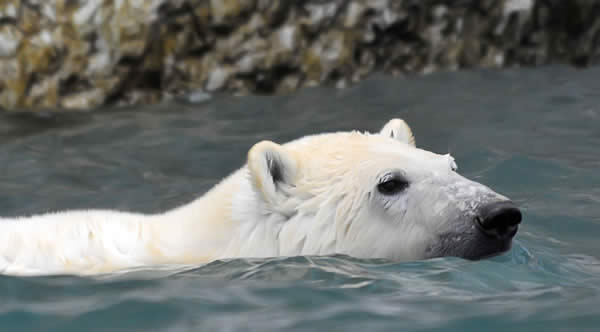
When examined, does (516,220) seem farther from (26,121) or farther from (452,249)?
(26,121)

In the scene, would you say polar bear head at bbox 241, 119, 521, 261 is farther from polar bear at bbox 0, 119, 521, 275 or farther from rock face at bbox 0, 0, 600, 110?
rock face at bbox 0, 0, 600, 110

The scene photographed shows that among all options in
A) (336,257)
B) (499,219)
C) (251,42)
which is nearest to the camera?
(499,219)

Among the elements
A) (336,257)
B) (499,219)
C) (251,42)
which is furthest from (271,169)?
(251,42)

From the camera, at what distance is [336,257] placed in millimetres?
4621

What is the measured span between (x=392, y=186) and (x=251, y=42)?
5658mm

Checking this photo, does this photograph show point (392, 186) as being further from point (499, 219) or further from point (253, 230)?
point (253, 230)

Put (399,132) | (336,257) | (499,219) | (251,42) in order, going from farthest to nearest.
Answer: (251,42) → (399,132) → (336,257) → (499,219)

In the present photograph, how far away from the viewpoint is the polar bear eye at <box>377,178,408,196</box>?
4.69 m

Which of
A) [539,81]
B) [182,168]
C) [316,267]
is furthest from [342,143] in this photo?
[539,81]

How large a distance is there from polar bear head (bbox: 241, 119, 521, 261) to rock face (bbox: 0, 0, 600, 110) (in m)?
5.39

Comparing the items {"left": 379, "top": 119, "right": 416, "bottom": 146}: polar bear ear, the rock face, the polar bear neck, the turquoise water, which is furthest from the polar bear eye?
the rock face

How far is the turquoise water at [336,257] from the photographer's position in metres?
3.77

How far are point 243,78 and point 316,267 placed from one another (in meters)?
5.90

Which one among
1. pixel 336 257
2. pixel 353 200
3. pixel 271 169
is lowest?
pixel 336 257
